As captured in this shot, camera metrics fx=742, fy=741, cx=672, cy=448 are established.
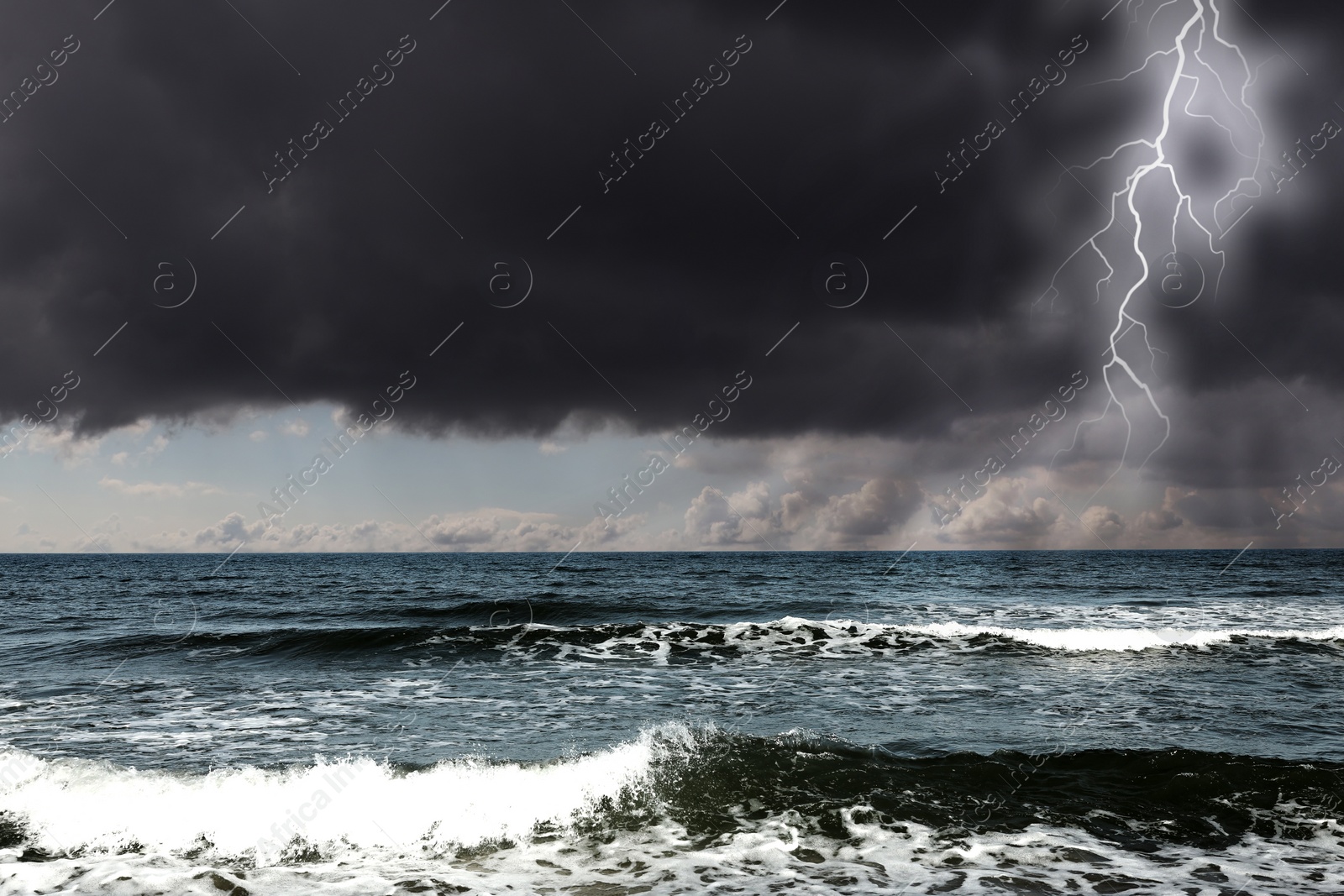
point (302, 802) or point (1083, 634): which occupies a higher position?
point (1083, 634)

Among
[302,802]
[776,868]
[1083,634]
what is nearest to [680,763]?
[776,868]

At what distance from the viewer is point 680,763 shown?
9883 mm

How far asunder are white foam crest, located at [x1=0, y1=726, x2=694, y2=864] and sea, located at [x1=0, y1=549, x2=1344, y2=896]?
41 millimetres

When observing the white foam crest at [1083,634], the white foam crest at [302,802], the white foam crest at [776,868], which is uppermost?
the white foam crest at [1083,634]

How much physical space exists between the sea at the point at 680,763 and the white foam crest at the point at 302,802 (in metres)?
0.04

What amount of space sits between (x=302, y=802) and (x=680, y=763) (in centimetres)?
459

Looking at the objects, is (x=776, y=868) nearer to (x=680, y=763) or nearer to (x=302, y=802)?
(x=680, y=763)

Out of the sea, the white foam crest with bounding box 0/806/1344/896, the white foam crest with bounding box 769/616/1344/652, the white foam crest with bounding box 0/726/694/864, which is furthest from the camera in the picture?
the white foam crest with bounding box 769/616/1344/652

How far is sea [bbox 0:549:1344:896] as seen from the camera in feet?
23.0

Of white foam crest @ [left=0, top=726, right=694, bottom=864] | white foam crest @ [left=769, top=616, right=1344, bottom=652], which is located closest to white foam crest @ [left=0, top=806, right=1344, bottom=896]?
white foam crest @ [left=0, top=726, right=694, bottom=864]

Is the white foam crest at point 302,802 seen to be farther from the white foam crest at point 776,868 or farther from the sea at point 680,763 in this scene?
the white foam crest at point 776,868

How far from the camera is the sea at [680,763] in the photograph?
7020 mm

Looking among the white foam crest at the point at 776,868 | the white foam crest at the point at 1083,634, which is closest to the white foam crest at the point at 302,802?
the white foam crest at the point at 776,868

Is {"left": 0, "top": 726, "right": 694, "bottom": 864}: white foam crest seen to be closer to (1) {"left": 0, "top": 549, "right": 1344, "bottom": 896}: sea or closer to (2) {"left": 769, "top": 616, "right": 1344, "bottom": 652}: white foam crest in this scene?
(1) {"left": 0, "top": 549, "right": 1344, "bottom": 896}: sea
